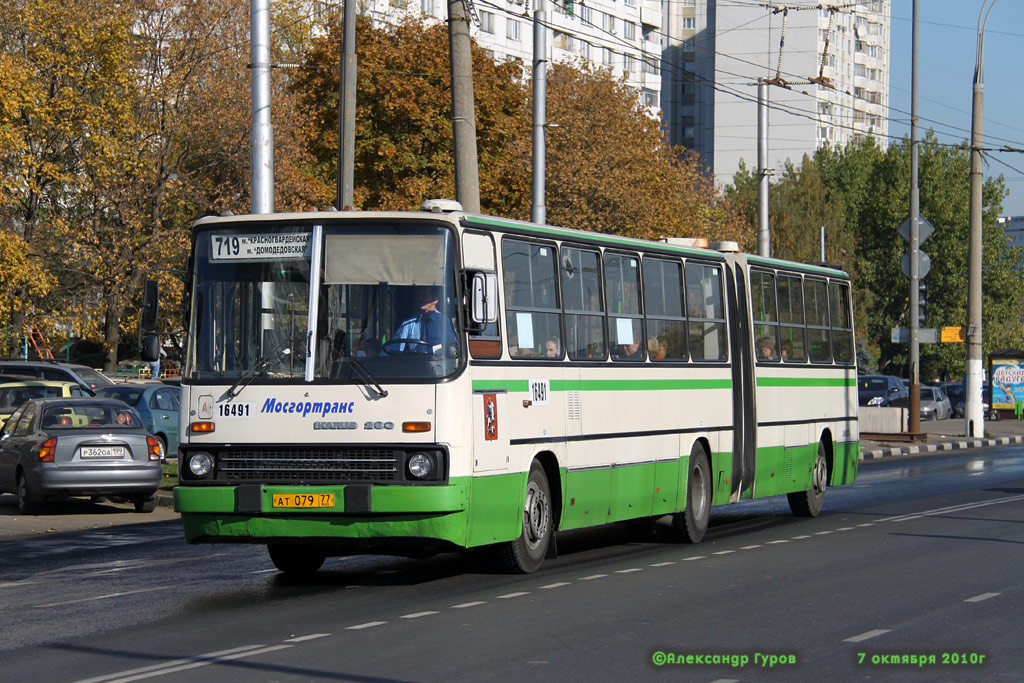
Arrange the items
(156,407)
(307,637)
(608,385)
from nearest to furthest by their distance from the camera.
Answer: (307,637) → (608,385) → (156,407)

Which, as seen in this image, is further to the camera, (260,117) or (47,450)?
(47,450)

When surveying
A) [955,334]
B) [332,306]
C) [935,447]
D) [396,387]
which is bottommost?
[935,447]

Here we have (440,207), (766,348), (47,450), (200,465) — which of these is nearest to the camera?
(200,465)

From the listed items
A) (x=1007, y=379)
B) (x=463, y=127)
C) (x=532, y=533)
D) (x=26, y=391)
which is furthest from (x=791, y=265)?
(x=1007, y=379)

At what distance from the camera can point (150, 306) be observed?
12.2 metres

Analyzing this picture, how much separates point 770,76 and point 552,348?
4097 inches

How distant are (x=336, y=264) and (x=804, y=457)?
9114mm

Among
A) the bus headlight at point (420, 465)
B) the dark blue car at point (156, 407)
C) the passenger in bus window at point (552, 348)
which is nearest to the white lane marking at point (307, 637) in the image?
the bus headlight at point (420, 465)

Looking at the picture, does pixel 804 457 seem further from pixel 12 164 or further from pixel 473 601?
pixel 12 164

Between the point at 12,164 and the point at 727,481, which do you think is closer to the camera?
the point at 727,481

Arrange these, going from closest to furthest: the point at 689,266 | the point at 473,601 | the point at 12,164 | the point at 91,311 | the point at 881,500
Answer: the point at 473,601
the point at 689,266
the point at 881,500
the point at 12,164
the point at 91,311

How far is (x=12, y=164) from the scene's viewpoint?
37750 millimetres

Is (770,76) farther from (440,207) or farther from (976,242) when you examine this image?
(440,207)

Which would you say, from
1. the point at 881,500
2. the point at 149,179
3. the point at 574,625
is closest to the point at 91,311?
the point at 149,179
